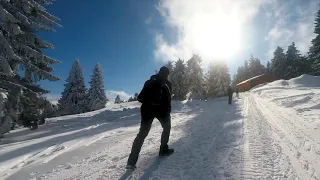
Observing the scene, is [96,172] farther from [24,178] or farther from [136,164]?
[24,178]

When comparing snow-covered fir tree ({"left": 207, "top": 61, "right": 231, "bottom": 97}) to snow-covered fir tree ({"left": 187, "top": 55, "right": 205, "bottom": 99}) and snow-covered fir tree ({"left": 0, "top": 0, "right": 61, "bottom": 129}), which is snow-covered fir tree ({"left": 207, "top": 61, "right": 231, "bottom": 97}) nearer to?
snow-covered fir tree ({"left": 187, "top": 55, "right": 205, "bottom": 99})

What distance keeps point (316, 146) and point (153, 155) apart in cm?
402

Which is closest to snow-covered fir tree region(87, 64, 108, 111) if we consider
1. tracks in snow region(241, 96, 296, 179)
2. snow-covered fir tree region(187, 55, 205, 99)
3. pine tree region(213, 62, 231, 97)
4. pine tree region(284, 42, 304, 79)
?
snow-covered fir tree region(187, 55, 205, 99)

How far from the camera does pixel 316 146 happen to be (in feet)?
19.9

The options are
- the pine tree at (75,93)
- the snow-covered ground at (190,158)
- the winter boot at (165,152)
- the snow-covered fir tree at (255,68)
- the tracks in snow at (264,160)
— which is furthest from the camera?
the snow-covered fir tree at (255,68)

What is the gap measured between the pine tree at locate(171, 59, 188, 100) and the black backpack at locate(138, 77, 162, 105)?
52958mm

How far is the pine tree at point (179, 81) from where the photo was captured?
192 ft

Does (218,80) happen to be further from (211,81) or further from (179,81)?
(179,81)

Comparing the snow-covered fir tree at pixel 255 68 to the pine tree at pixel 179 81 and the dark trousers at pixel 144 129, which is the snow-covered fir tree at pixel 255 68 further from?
the dark trousers at pixel 144 129

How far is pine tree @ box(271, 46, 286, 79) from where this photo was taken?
7456 cm

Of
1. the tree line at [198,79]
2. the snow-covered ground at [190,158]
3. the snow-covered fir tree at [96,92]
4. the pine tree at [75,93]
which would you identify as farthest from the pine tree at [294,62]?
the snow-covered ground at [190,158]

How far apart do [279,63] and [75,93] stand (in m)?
62.1

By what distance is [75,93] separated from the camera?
144 feet

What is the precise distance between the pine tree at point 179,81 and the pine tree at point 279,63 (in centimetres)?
3402
